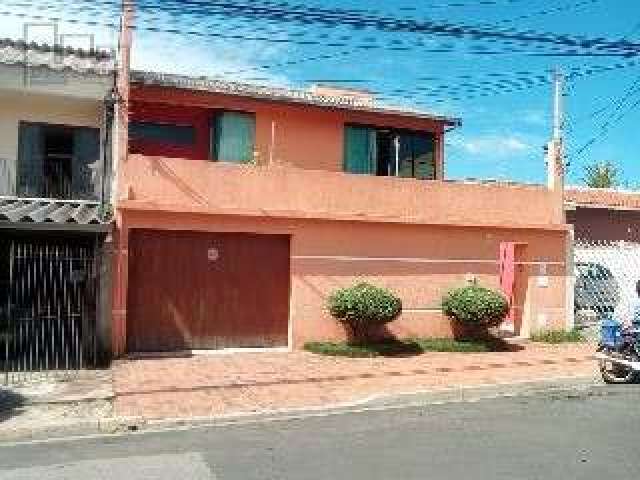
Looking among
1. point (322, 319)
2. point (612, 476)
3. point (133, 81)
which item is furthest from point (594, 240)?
point (612, 476)

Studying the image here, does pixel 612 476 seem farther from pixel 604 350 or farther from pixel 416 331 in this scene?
pixel 416 331

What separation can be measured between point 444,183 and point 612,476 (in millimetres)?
10679

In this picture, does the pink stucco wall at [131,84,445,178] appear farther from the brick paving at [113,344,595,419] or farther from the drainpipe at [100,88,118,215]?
the brick paving at [113,344,595,419]

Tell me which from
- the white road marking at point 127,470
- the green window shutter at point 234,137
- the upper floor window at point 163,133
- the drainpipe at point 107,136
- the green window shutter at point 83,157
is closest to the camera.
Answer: the white road marking at point 127,470

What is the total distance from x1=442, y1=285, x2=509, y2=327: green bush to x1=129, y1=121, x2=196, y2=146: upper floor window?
7.71m

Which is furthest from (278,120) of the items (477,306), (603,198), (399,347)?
(603,198)

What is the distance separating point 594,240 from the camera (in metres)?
28.3

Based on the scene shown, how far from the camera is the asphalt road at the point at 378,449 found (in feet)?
24.2

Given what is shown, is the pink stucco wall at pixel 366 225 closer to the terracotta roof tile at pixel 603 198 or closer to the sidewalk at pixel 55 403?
the sidewalk at pixel 55 403

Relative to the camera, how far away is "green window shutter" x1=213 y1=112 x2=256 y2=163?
19.3 m

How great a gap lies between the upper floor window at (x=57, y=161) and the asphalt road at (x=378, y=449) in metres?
9.48

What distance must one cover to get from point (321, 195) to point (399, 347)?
3.51 m

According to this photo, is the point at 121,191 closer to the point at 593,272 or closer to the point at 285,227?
the point at 285,227

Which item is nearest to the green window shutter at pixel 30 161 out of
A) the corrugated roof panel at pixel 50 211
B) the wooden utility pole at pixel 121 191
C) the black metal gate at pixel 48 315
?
the corrugated roof panel at pixel 50 211
